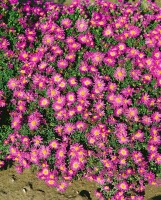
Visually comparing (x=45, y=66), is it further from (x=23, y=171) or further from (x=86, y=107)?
(x=23, y=171)

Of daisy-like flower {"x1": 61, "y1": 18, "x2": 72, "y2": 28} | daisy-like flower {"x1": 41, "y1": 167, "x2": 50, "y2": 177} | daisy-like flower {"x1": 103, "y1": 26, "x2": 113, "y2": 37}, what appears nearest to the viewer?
daisy-like flower {"x1": 41, "y1": 167, "x2": 50, "y2": 177}

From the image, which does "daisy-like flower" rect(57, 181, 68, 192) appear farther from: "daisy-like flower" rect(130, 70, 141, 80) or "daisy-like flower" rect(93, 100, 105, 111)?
"daisy-like flower" rect(130, 70, 141, 80)

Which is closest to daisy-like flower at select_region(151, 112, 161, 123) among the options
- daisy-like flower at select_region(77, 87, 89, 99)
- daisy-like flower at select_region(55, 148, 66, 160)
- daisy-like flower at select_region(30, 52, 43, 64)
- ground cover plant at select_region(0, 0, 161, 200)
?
ground cover plant at select_region(0, 0, 161, 200)

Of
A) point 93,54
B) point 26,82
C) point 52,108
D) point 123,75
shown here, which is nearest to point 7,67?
point 26,82

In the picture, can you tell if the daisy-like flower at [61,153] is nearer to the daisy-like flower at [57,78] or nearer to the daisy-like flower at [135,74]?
the daisy-like flower at [57,78]

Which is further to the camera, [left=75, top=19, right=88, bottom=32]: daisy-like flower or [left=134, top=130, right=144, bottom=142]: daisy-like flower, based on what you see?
[left=75, top=19, right=88, bottom=32]: daisy-like flower

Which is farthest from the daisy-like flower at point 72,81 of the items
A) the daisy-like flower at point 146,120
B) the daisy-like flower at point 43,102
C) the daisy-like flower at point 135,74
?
the daisy-like flower at point 146,120
